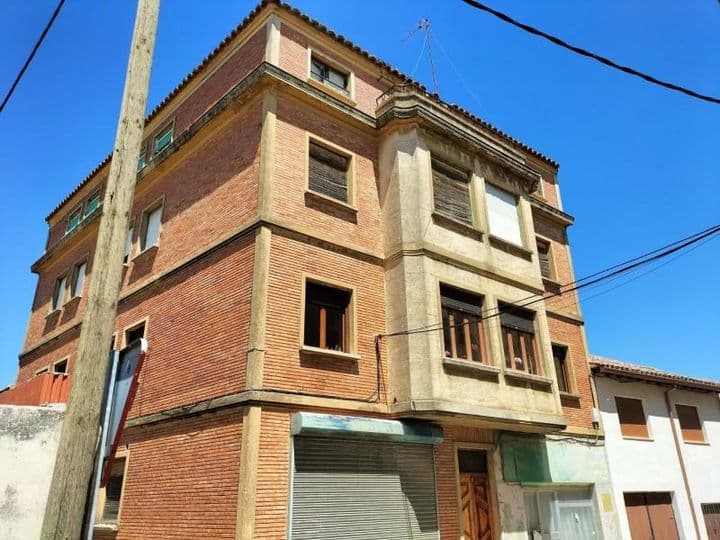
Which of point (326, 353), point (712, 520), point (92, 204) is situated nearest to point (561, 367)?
point (712, 520)

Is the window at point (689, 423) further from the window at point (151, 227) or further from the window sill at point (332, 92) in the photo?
the window at point (151, 227)

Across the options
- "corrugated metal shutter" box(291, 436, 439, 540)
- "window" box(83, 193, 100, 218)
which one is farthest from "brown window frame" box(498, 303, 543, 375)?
"window" box(83, 193, 100, 218)

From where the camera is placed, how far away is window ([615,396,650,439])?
16828 millimetres

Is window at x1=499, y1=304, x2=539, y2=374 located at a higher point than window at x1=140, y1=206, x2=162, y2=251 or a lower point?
lower

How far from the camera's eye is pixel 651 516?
16.0 m

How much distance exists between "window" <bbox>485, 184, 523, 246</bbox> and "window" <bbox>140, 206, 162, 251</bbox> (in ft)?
27.8

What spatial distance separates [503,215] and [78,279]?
537 inches

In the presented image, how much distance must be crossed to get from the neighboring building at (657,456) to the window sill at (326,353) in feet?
30.9

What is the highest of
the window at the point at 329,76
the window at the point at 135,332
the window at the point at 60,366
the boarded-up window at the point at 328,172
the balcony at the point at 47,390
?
the window at the point at 329,76

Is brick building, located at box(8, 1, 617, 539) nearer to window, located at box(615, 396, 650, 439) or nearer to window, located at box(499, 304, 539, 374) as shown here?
window, located at box(499, 304, 539, 374)

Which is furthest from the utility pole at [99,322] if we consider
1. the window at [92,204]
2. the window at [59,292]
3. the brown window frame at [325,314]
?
the window at [59,292]

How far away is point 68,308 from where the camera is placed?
57.4 feet

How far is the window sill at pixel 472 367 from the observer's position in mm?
11008

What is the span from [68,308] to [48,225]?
6661 mm
